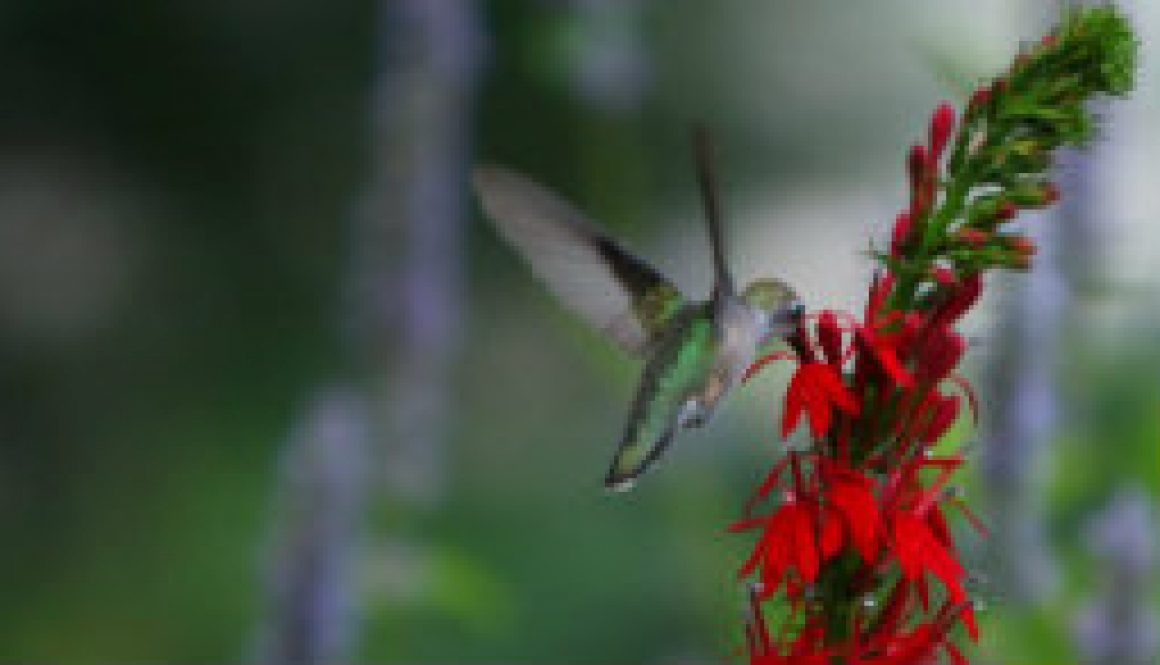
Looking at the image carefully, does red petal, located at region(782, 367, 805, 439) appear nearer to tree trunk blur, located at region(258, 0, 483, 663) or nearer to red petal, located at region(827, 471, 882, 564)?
red petal, located at region(827, 471, 882, 564)

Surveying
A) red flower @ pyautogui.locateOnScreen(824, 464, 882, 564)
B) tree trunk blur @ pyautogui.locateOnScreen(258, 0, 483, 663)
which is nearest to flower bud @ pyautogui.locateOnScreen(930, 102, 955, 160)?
red flower @ pyautogui.locateOnScreen(824, 464, 882, 564)

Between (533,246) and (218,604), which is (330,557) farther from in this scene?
(218,604)

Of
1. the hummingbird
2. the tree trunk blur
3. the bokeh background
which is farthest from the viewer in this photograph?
the tree trunk blur

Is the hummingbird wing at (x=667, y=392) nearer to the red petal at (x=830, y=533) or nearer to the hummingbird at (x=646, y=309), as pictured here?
the hummingbird at (x=646, y=309)

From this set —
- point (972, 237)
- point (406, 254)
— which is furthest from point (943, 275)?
point (406, 254)

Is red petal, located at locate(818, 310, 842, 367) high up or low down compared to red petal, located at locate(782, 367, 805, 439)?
up
